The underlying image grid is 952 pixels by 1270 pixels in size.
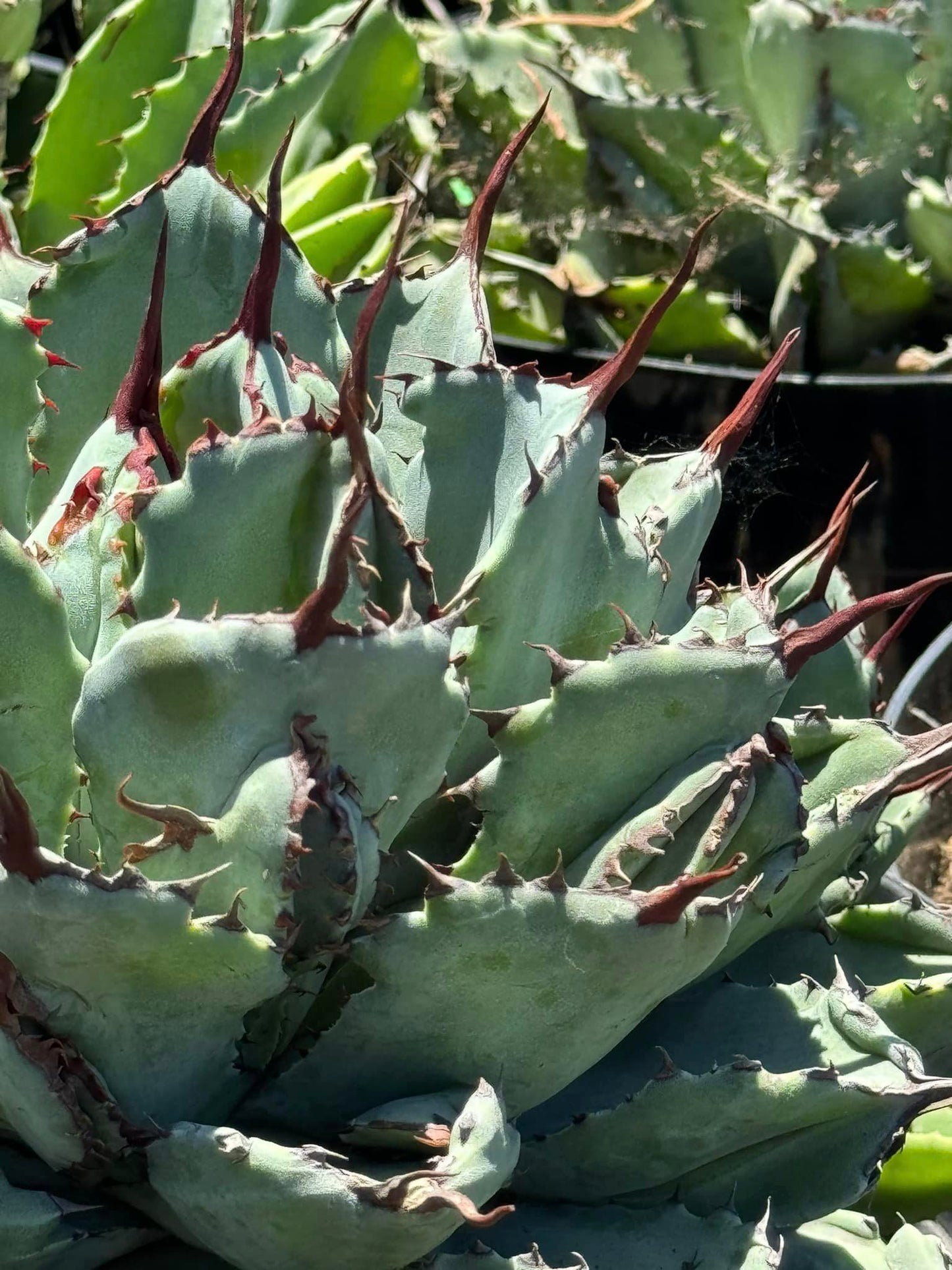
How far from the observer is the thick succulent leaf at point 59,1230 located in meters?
0.49

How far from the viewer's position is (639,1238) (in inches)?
22.4

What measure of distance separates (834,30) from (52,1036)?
1318 mm

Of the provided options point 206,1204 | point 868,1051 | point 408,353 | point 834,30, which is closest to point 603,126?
point 834,30

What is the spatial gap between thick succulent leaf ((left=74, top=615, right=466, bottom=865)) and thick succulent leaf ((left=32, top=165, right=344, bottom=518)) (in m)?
0.20

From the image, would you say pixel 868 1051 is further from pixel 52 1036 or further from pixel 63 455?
pixel 63 455

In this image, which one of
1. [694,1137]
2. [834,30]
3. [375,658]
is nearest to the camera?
[375,658]

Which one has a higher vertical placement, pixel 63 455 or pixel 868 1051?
pixel 63 455

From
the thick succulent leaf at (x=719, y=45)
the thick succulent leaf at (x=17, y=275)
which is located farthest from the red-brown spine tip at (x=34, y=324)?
the thick succulent leaf at (x=719, y=45)

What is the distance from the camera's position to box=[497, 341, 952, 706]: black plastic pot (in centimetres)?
141

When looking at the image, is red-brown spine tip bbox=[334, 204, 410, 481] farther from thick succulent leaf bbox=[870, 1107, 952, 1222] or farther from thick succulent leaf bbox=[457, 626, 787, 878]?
thick succulent leaf bbox=[870, 1107, 952, 1222]

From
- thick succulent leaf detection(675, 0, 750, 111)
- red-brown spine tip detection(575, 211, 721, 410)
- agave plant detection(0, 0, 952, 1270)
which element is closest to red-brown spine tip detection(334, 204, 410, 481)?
agave plant detection(0, 0, 952, 1270)

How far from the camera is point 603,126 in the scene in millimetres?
1489

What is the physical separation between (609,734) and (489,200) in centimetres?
23

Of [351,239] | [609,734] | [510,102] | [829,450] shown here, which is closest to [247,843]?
[609,734]
